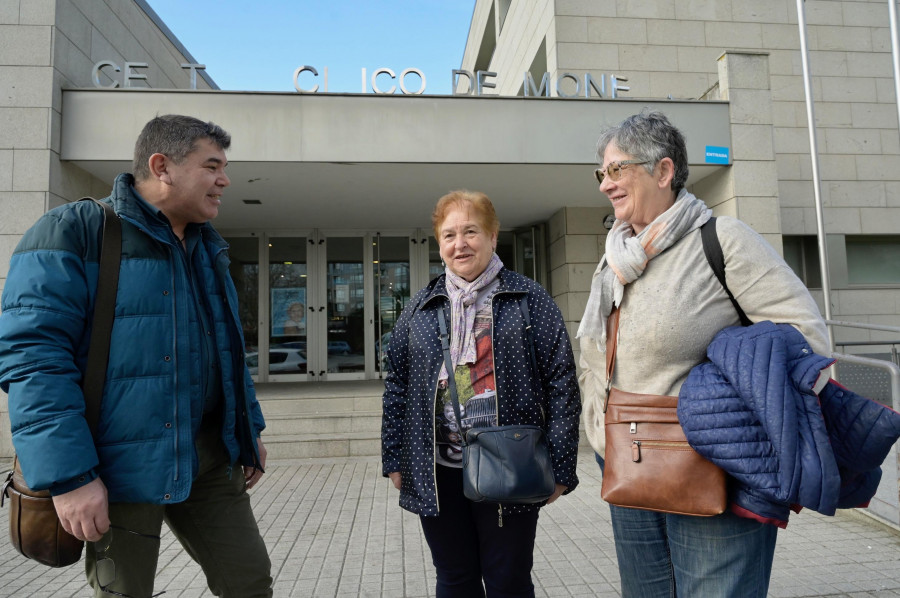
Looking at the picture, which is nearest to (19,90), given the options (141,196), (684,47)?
(141,196)

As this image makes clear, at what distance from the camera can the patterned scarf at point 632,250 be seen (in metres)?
1.61

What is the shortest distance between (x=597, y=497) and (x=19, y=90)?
301 inches

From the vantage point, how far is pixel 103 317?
1.72 metres

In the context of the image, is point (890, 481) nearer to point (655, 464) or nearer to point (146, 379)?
point (655, 464)

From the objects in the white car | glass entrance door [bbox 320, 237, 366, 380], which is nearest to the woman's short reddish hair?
glass entrance door [bbox 320, 237, 366, 380]

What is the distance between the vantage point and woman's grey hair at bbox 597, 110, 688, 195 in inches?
66.8

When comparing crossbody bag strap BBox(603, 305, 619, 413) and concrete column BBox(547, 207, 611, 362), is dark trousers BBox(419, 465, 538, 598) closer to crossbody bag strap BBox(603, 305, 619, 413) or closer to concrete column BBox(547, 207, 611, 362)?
crossbody bag strap BBox(603, 305, 619, 413)

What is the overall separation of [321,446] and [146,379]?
5.30m

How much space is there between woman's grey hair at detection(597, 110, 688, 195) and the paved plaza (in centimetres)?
248

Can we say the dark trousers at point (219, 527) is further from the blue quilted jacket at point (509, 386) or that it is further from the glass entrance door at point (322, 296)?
the glass entrance door at point (322, 296)

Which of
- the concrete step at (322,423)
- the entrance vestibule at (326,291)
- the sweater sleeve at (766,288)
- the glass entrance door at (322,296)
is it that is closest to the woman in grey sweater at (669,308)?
the sweater sleeve at (766,288)

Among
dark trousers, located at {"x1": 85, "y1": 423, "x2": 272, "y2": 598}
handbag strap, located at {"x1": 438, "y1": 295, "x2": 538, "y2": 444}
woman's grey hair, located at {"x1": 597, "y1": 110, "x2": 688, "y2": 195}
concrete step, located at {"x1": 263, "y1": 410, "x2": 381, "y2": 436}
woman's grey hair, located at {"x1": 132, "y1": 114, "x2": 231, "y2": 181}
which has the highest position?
woman's grey hair, located at {"x1": 132, "y1": 114, "x2": 231, "y2": 181}

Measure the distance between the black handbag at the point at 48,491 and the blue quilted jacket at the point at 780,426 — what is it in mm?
1676

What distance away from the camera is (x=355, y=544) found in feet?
13.0
